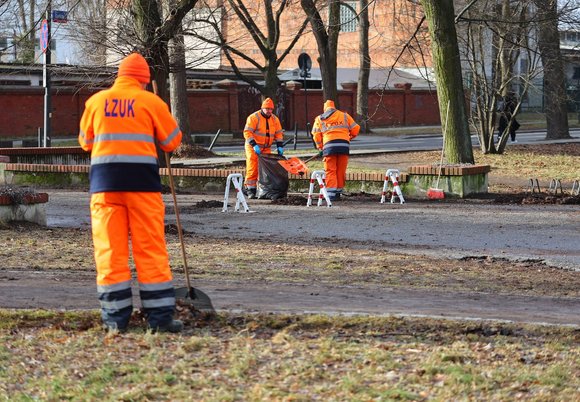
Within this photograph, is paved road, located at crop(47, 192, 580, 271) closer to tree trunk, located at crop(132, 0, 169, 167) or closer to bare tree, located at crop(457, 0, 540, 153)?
tree trunk, located at crop(132, 0, 169, 167)

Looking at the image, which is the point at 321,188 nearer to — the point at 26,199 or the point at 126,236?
the point at 26,199

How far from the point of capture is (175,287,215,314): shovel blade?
7536 millimetres

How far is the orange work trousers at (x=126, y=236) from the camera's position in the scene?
693cm

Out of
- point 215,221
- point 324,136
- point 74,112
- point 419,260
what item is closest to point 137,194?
point 419,260

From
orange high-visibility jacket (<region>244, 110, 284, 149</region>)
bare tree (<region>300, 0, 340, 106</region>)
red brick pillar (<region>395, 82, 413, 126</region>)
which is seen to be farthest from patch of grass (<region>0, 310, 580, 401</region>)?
red brick pillar (<region>395, 82, 413, 126</region>)

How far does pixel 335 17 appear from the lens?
3272 cm

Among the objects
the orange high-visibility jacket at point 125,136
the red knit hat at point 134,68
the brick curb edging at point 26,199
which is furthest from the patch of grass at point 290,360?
the brick curb edging at point 26,199

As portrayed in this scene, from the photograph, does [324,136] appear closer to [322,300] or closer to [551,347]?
[322,300]

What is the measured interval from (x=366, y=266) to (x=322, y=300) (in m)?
2.21

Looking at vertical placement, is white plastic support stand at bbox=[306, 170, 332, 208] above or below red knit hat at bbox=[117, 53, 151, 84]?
below

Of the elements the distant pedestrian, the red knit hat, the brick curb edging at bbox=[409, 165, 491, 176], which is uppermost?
the distant pedestrian

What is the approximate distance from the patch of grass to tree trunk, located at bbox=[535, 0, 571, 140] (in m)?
15.8

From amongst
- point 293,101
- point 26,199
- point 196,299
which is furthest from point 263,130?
point 293,101

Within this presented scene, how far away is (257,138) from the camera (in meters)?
18.4
